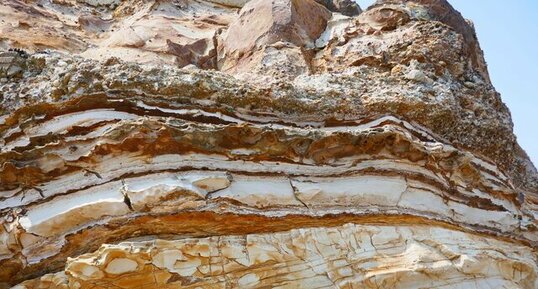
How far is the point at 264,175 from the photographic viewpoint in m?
3.29

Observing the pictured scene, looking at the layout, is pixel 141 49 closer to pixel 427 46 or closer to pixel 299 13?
pixel 299 13

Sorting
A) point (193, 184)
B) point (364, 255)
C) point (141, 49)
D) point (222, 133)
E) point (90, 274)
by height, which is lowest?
point (90, 274)

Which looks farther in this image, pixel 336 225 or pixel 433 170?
pixel 433 170

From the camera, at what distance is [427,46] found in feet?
14.3

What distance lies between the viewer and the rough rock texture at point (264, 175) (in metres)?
3.01

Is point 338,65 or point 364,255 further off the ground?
point 338,65

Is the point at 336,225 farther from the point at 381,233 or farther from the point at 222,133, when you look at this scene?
the point at 222,133

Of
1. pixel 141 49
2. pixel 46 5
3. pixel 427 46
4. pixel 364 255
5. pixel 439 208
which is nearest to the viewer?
pixel 364 255

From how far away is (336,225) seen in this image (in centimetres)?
323

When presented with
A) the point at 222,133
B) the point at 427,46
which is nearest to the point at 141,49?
the point at 222,133

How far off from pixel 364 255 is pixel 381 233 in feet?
0.62

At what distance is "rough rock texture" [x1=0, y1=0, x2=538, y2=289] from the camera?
3006 mm

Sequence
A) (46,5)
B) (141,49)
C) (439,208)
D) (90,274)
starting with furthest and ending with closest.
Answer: (46,5) → (141,49) → (439,208) → (90,274)

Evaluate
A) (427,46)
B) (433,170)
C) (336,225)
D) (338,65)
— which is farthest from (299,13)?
(336,225)
